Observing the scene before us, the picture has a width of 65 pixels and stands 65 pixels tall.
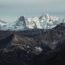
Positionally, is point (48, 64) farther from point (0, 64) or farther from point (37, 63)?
point (0, 64)

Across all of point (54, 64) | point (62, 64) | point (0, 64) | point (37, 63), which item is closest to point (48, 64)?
point (54, 64)

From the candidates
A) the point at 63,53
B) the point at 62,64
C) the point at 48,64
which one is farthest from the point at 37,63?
the point at 62,64

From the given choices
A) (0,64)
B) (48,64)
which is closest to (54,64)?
(48,64)

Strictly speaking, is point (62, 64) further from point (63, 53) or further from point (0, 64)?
point (0, 64)

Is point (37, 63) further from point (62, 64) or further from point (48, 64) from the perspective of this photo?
point (62, 64)

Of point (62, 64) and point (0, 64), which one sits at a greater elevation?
point (62, 64)

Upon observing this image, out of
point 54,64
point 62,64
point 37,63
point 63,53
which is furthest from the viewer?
point 37,63

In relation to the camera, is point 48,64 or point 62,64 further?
point 48,64

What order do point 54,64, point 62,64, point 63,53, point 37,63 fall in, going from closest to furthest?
point 62,64, point 54,64, point 63,53, point 37,63

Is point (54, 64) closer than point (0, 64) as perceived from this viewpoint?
Yes
